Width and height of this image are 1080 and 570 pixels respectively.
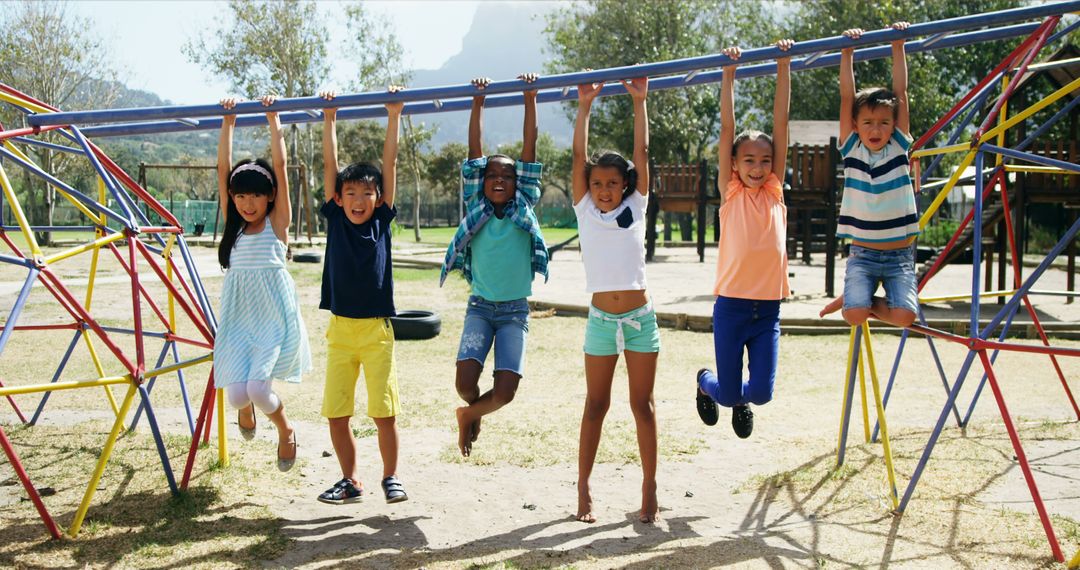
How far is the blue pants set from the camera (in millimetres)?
4359

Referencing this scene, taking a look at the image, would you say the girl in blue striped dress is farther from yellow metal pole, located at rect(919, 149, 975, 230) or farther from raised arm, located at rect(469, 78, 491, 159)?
yellow metal pole, located at rect(919, 149, 975, 230)

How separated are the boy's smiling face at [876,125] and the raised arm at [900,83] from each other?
54 mm

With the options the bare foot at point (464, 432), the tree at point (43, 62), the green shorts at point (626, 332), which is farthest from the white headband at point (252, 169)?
the tree at point (43, 62)

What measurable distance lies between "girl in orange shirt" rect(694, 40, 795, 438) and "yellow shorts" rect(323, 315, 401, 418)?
1639 mm

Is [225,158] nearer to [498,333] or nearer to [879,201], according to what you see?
[498,333]

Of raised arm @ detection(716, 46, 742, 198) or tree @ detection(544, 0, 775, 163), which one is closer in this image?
raised arm @ detection(716, 46, 742, 198)

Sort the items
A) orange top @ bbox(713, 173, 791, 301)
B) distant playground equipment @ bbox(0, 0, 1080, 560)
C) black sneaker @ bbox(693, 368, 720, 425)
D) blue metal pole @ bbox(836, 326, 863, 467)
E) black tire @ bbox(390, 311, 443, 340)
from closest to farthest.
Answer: distant playground equipment @ bbox(0, 0, 1080, 560) → orange top @ bbox(713, 173, 791, 301) → blue metal pole @ bbox(836, 326, 863, 467) → black sneaker @ bbox(693, 368, 720, 425) → black tire @ bbox(390, 311, 443, 340)

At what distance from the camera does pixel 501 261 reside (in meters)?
4.37

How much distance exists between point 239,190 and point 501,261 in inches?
52.7

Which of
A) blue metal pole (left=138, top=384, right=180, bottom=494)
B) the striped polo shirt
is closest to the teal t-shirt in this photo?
the striped polo shirt

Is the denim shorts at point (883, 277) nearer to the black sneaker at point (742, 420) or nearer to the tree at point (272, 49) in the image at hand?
the black sneaker at point (742, 420)

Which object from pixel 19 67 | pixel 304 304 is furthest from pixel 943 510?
pixel 19 67

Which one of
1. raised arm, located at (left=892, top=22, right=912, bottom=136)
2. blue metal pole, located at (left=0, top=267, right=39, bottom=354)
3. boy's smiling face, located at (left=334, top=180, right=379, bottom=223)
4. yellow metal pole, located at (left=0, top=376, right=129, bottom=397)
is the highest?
raised arm, located at (left=892, top=22, right=912, bottom=136)

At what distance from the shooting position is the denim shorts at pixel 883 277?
4211 mm
